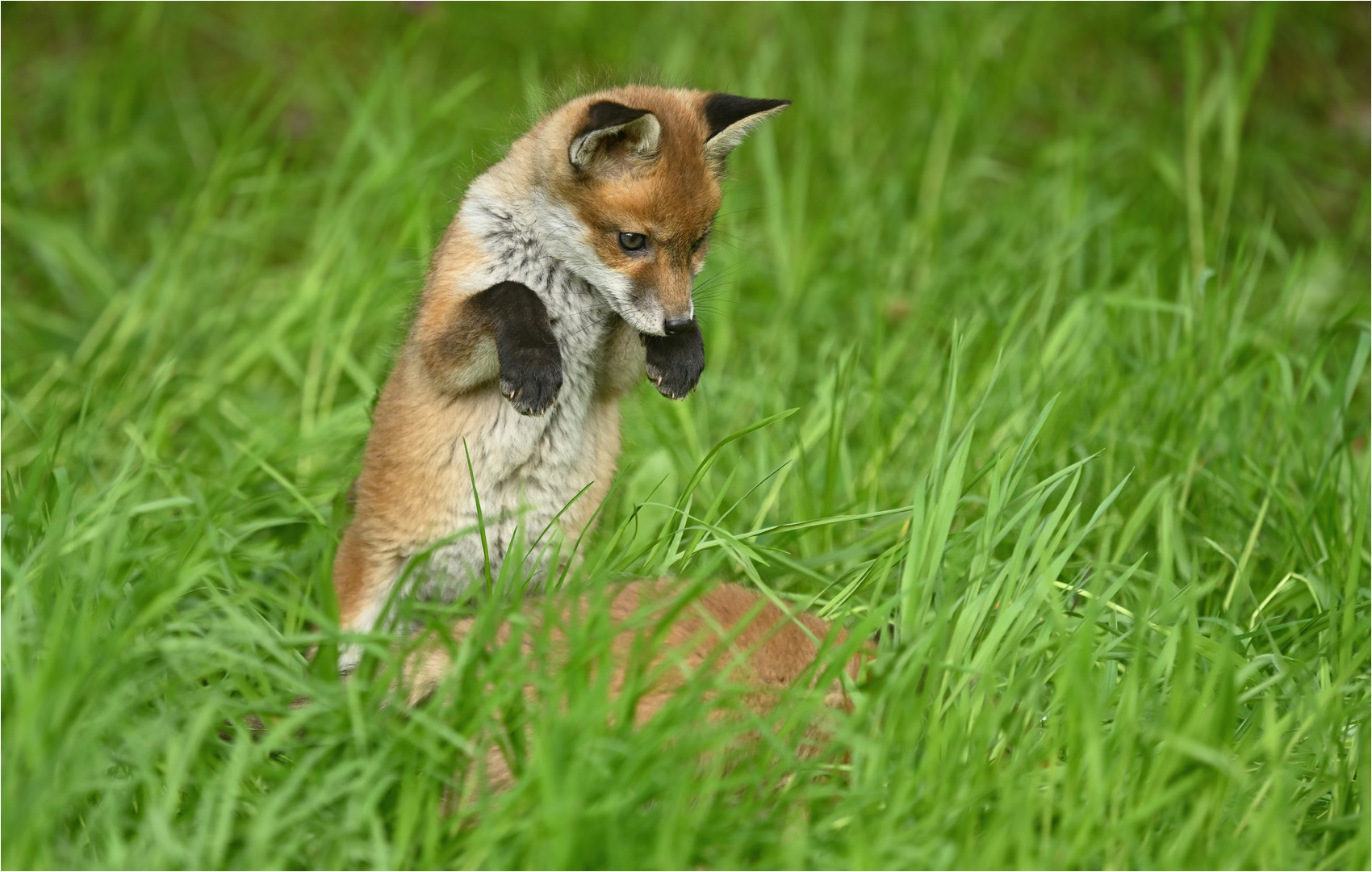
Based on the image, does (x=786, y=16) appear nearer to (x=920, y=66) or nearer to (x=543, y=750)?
(x=920, y=66)

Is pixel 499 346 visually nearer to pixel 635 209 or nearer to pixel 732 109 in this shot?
pixel 635 209

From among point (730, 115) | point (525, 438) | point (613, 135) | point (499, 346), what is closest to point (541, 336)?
point (499, 346)

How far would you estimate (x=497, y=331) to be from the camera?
4109 mm

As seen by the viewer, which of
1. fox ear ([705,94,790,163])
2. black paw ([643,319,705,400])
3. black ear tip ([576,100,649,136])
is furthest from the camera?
fox ear ([705,94,790,163])

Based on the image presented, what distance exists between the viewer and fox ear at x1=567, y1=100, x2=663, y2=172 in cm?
402

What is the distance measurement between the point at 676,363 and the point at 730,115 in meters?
0.88

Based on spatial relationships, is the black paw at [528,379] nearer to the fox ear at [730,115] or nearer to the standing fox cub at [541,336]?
the standing fox cub at [541,336]

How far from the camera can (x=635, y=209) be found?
13.8 ft

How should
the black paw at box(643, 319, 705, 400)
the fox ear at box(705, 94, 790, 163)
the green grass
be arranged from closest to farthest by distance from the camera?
the green grass
the black paw at box(643, 319, 705, 400)
the fox ear at box(705, 94, 790, 163)

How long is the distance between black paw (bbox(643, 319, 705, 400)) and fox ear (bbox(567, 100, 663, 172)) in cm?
58

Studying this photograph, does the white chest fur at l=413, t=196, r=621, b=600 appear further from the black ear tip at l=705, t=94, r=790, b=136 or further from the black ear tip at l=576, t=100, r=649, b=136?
the black ear tip at l=705, t=94, r=790, b=136

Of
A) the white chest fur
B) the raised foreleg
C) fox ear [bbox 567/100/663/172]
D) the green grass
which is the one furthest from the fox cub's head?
the green grass

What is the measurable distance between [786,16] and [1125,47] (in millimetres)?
2127

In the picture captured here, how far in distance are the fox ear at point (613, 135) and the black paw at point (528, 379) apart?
0.63 metres
